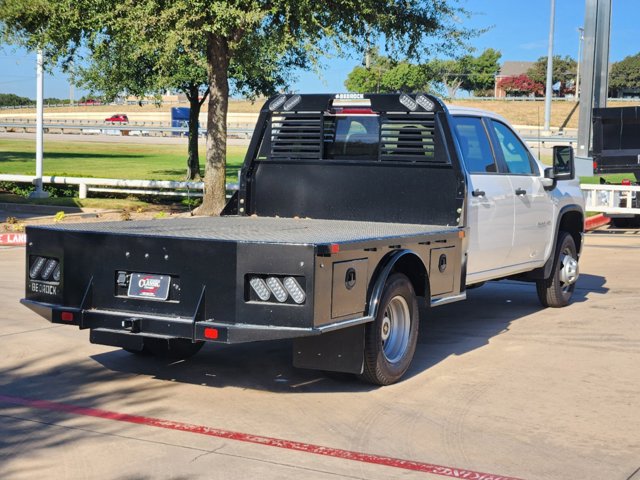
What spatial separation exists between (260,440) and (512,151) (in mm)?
5211

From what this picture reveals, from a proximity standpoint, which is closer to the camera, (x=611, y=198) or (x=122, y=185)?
(x=611, y=198)

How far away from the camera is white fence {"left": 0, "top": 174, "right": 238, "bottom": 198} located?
78.7 ft

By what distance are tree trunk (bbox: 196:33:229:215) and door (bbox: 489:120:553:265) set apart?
1012cm

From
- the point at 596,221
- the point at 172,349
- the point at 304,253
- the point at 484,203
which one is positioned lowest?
the point at 172,349

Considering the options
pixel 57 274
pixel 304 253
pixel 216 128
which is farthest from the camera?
pixel 216 128

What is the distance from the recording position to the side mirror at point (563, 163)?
10.5 metres

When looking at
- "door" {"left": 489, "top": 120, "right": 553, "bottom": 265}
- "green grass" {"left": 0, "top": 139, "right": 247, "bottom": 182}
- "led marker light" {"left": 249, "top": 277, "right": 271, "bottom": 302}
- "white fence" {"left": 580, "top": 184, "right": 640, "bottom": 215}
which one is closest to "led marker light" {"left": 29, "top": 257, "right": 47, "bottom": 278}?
"led marker light" {"left": 249, "top": 277, "right": 271, "bottom": 302}

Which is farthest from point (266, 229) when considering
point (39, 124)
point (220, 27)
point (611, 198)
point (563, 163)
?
point (39, 124)

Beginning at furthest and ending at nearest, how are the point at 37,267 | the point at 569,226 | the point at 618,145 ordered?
the point at 618,145 < the point at 569,226 < the point at 37,267

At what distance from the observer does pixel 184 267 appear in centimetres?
672

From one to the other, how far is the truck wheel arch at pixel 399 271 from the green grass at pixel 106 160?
71.3ft

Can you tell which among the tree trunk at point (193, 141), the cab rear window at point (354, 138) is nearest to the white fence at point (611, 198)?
the cab rear window at point (354, 138)

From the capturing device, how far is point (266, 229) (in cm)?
772

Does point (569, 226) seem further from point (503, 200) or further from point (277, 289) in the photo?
point (277, 289)
